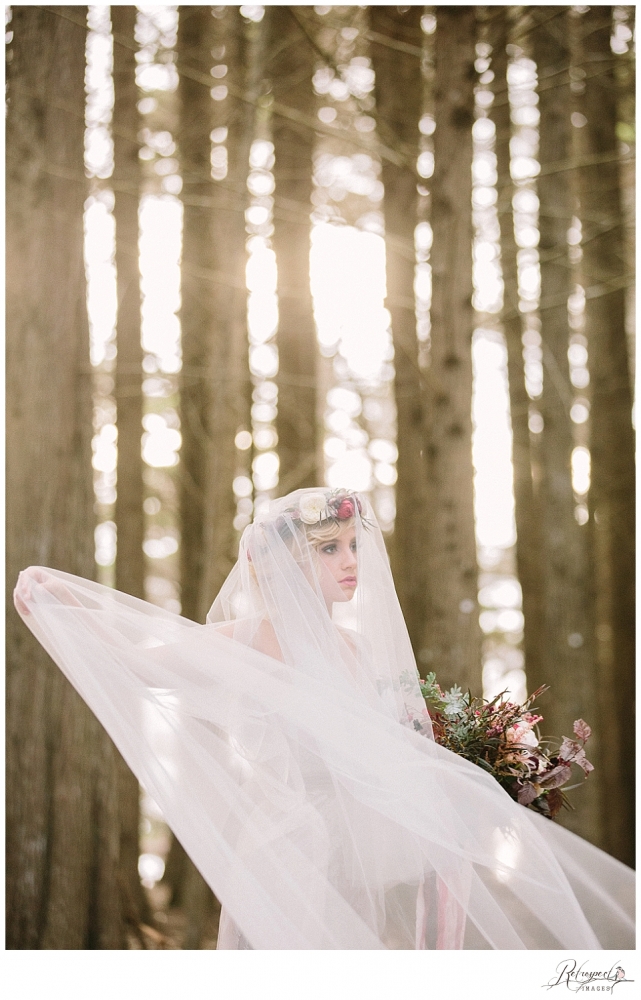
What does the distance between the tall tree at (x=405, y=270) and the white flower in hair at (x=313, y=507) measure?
12.7 ft

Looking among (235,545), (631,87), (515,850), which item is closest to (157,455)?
(235,545)

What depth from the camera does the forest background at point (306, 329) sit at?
15.8ft

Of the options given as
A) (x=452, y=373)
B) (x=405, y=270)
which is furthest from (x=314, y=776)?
(x=405, y=270)

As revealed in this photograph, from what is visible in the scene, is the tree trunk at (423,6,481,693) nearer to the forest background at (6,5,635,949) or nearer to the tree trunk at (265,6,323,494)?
the forest background at (6,5,635,949)

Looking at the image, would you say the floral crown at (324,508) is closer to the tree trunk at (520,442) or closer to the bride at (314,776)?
the bride at (314,776)

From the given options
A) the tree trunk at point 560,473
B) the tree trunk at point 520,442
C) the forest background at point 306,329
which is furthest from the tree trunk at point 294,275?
the tree trunk at point 560,473

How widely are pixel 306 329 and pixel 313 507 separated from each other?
5.63 meters

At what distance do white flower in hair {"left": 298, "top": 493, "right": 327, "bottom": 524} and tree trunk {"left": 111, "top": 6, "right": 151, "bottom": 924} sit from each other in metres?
4.11

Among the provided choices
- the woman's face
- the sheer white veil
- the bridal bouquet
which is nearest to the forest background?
the bridal bouquet

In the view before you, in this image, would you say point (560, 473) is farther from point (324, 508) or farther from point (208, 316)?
point (324, 508)

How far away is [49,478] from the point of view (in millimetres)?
4840

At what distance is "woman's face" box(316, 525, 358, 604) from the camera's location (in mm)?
3104

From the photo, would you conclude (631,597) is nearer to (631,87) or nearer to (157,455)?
(631,87)

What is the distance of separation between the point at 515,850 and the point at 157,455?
8832 millimetres
